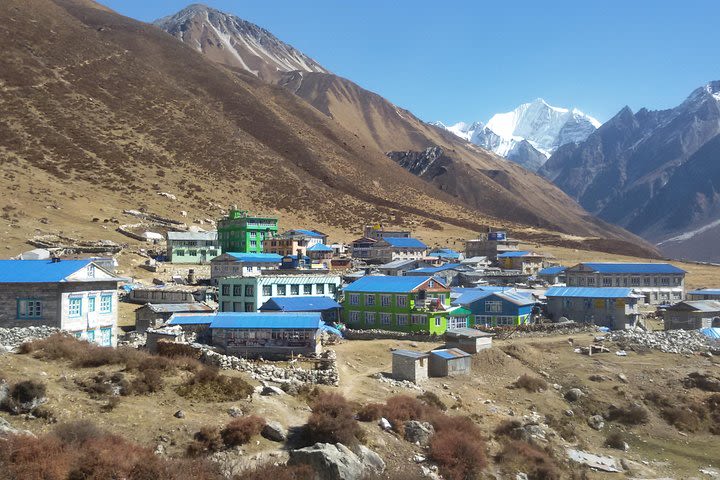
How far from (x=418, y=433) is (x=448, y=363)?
10.8 metres

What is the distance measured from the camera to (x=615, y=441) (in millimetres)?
31094

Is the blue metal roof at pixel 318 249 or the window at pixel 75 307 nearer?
the window at pixel 75 307

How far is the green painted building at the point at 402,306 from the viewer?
155 feet

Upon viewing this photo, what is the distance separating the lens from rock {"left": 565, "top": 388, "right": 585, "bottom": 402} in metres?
35.5

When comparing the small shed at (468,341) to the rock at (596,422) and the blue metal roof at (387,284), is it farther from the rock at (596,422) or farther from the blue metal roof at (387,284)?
the rock at (596,422)

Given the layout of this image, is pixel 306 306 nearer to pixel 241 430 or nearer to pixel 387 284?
pixel 387 284

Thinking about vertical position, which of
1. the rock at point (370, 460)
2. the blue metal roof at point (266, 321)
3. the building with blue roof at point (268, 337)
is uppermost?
the blue metal roof at point (266, 321)

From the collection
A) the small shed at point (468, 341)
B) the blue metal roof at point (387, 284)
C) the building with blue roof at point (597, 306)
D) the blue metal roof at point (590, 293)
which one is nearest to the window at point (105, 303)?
the small shed at point (468, 341)

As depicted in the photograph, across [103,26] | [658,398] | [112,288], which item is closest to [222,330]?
[112,288]

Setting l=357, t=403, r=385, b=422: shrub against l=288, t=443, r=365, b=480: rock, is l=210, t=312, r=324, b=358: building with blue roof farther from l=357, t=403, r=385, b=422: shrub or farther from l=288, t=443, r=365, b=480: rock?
l=288, t=443, r=365, b=480: rock

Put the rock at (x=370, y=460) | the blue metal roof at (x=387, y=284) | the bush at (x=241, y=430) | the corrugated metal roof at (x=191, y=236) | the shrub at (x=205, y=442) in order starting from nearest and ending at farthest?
1. the shrub at (x=205, y=442)
2. the bush at (x=241, y=430)
3. the rock at (x=370, y=460)
4. the blue metal roof at (x=387, y=284)
5. the corrugated metal roof at (x=191, y=236)

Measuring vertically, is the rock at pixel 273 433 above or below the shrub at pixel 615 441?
above

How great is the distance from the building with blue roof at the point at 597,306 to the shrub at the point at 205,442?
42166mm

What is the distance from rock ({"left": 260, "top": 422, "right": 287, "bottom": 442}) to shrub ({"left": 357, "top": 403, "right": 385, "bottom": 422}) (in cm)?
387
